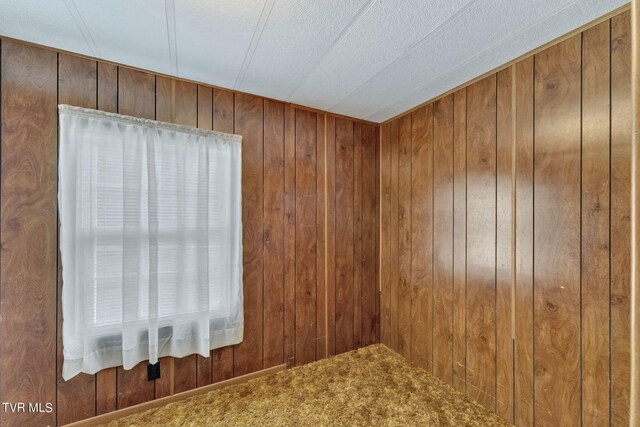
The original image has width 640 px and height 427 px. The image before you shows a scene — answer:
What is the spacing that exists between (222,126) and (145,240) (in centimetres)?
97

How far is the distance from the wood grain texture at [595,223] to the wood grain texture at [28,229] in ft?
9.63

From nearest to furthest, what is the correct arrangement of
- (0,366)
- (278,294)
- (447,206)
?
(0,366) → (447,206) → (278,294)

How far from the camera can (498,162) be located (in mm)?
1831

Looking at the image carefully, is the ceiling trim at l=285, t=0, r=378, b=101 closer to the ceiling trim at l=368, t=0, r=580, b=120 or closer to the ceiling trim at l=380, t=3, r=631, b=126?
the ceiling trim at l=368, t=0, r=580, b=120

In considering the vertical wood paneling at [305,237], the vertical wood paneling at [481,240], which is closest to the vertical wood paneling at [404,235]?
the vertical wood paneling at [481,240]

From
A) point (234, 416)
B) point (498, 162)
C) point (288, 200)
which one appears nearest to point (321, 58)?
point (288, 200)

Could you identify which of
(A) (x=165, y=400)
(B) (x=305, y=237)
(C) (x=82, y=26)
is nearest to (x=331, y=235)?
(B) (x=305, y=237)

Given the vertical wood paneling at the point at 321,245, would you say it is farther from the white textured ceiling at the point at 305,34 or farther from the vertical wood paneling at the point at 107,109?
the vertical wood paneling at the point at 107,109

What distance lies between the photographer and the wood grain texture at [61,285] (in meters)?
1.64

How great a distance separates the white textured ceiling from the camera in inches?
52.0

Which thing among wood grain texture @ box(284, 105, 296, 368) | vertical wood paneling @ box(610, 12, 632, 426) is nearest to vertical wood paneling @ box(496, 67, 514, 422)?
vertical wood paneling @ box(610, 12, 632, 426)

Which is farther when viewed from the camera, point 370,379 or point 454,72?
point 370,379

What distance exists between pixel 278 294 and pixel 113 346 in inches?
43.7

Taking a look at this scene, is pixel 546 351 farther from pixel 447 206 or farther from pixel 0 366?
pixel 0 366
